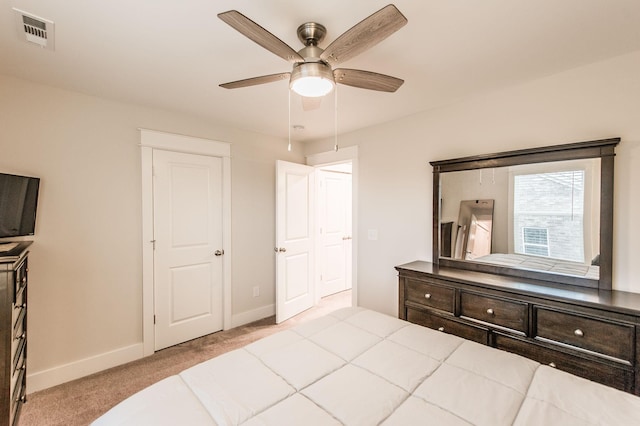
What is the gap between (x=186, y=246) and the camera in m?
3.01

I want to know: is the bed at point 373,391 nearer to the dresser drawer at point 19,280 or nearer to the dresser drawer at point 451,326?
the dresser drawer at point 451,326

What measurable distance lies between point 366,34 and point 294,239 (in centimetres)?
278

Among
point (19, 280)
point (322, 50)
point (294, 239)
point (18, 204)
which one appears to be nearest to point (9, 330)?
point (19, 280)

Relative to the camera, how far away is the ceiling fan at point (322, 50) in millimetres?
1115

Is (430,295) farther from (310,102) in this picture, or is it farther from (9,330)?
(9,330)

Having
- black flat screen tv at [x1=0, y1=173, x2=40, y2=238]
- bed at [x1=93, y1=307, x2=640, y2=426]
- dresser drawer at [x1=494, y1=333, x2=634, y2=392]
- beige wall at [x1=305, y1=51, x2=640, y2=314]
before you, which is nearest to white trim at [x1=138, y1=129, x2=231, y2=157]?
black flat screen tv at [x1=0, y1=173, x2=40, y2=238]

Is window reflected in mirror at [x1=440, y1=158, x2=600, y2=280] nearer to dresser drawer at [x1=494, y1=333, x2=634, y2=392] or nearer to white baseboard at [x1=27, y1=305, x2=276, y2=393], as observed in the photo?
dresser drawer at [x1=494, y1=333, x2=634, y2=392]

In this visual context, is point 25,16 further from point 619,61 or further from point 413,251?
point 619,61

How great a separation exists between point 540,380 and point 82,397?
3.01 m

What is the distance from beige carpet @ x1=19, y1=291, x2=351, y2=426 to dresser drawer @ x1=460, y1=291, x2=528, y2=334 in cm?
214

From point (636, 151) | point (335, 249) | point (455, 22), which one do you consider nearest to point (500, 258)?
point (636, 151)

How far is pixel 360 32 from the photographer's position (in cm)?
119

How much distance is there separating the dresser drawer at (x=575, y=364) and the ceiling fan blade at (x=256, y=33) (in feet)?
7.58

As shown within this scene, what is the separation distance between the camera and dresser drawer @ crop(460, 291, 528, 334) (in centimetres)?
190
